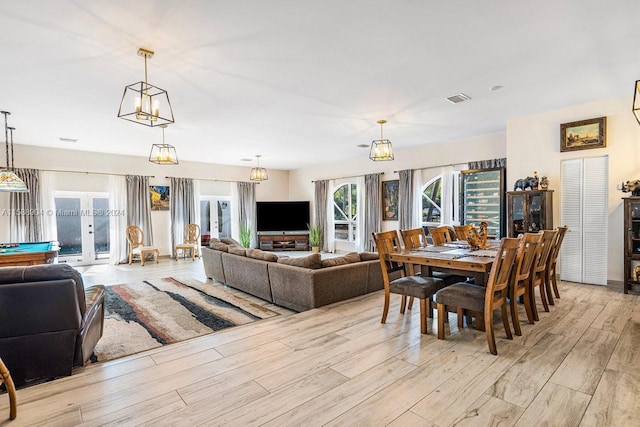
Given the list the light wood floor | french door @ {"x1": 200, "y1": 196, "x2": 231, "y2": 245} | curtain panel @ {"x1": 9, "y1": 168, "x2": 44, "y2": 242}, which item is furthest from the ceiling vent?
curtain panel @ {"x1": 9, "y1": 168, "x2": 44, "y2": 242}

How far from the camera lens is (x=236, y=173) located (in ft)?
33.8

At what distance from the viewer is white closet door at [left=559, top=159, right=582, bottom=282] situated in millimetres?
4941

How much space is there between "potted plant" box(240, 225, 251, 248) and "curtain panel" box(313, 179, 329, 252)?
7.39 feet

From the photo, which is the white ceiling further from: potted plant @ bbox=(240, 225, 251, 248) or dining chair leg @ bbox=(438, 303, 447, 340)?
potted plant @ bbox=(240, 225, 251, 248)

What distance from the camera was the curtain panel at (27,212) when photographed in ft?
22.4

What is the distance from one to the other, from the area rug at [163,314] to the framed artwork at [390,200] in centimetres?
485

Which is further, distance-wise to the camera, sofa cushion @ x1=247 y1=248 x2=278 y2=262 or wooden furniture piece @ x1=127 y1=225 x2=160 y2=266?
wooden furniture piece @ x1=127 y1=225 x2=160 y2=266

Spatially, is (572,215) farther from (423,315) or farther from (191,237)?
(191,237)

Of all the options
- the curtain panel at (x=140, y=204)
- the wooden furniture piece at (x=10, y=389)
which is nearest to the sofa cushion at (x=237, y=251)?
the wooden furniture piece at (x=10, y=389)

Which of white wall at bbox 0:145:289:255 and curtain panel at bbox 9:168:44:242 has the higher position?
white wall at bbox 0:145:289:255

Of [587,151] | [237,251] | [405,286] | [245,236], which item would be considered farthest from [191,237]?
[587,151]

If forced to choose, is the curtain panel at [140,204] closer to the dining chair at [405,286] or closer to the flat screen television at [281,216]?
the flat screen television at [281,216]

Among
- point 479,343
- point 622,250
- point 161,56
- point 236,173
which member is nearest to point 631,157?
point 622,250

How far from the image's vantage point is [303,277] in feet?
13.0
